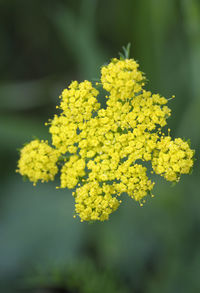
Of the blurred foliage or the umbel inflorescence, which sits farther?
the blurred foliage

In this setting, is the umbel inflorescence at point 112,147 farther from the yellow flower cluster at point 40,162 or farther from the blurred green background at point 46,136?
the blurred green background at point 46,136

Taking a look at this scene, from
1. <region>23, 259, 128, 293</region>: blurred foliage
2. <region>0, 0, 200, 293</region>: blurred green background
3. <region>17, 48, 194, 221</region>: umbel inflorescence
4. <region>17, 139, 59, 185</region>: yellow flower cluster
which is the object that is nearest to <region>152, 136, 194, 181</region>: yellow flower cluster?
<region>17, 48, 194, 221</region>: umbel inflorescence

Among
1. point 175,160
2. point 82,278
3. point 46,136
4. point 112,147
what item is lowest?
point 82,278

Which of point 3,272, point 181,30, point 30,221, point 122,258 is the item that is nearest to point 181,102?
point 181,30

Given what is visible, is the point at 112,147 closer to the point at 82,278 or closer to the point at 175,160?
the point at 175,160

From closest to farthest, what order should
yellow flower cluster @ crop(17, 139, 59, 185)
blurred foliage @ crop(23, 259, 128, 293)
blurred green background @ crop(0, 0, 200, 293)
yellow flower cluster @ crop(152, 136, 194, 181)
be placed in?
yellow flower cluster @ crop(152, 136, 194, 181)
yellow flower cluster @ crop(17, 139, 59, 185)
blurred foliage @ crop(23, 259, 128, 293)
blurred green background @ crop(0, 0, 200, 293)

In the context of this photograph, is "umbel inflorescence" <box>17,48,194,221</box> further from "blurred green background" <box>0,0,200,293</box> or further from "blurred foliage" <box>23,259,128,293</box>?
"blurred foliage" <box>23,259,128,293</box>

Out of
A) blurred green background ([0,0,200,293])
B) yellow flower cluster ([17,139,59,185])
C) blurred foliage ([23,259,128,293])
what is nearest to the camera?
yellow flower cluster ([17,139,59,185])

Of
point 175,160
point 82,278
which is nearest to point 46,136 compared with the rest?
point 82,278
